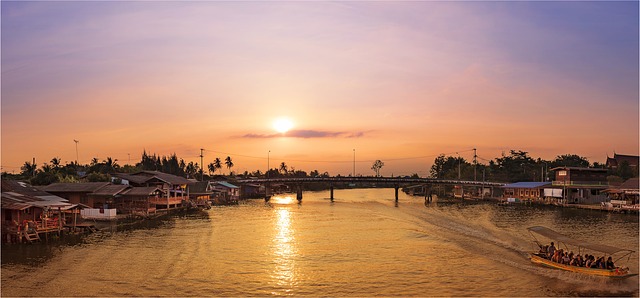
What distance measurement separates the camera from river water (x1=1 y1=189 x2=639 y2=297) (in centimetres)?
2881

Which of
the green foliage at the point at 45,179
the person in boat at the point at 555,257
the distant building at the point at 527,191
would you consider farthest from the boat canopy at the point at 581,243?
the green foliage at the point at 45,179

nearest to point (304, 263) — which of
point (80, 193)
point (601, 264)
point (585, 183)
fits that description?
point (601, 264)

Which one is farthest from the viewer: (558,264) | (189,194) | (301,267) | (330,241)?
(189,194)

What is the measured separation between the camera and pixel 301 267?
115ft

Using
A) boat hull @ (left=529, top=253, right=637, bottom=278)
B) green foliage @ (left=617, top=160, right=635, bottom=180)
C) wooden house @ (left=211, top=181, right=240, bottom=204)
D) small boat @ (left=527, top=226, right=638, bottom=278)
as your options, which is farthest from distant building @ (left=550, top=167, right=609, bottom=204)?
wooden house @ (left=211, top=181, right=240, bottom=204)

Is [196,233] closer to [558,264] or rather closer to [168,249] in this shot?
[168,249]

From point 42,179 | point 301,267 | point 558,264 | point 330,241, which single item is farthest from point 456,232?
point 42,179

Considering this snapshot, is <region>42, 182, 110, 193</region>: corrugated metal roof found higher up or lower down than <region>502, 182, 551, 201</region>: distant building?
higher up

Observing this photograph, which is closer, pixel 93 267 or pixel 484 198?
pixel 93 267

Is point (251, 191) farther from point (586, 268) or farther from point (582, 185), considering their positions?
point (586, 268)

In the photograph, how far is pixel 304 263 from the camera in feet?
120

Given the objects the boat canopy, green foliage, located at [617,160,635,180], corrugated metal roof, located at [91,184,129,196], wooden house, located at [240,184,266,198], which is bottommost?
wooden house, located at [240,184,266,198]

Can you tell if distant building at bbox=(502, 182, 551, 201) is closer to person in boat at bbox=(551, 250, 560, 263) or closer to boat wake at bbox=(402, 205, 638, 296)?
boat wake at bbox=(402, 205, 638, 296)

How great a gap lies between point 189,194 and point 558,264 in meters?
77.7
